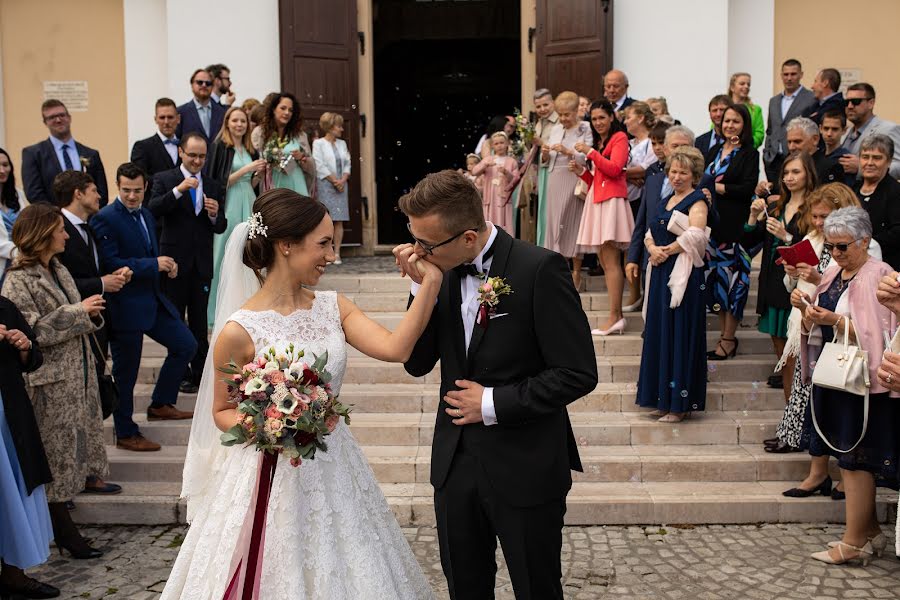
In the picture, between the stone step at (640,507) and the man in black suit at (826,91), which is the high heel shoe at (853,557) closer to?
the stone step at (640,507)

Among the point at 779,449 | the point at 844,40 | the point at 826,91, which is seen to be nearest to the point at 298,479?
the point at 779,449

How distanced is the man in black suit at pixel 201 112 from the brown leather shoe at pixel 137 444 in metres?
3.90

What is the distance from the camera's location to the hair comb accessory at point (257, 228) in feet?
12.2

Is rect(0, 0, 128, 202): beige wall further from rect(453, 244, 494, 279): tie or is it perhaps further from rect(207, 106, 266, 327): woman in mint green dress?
rect(453, 244, 494, 279): tie

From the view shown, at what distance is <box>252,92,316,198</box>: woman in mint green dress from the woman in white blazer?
1.93 metres

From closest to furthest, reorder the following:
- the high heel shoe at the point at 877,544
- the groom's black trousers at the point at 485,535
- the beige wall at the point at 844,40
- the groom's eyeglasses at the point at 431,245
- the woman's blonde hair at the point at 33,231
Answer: the groom's eyeglasses at the point at 431,245, the groom's black trousers at the point at 485,535, the high heel shoe at the point at 877,544, the woman's blonde hair at the point at 33,231, the beige wall at the point at 844,40

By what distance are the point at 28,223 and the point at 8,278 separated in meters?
0.36

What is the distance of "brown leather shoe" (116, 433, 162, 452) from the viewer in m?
7.12

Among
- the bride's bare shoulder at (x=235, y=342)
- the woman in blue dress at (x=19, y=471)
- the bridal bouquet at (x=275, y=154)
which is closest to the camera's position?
the bride's bare shoulder at (x=235, y=342)

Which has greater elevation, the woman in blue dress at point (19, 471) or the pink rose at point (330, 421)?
the pink rose at point (330, 421)

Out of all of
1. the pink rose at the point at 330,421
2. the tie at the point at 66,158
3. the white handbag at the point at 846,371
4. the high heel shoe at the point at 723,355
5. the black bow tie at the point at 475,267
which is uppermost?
the tie at the point at 66,158

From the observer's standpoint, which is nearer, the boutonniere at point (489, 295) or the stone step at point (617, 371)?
the boutonniere at point (489, 295)

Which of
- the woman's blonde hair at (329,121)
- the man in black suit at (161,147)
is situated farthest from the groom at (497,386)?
the woman's blonde hair at (329,121)

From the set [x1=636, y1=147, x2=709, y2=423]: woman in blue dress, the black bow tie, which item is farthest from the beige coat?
[x1=636, y1=147, x2=709, y2=423]: woman in blue dress
